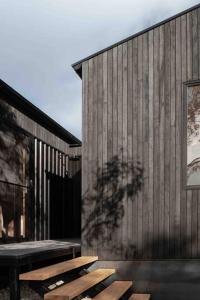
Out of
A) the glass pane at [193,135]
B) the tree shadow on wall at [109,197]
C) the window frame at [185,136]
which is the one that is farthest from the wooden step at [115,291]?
the glass pane at [193,135]

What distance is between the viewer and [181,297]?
29.4 feet

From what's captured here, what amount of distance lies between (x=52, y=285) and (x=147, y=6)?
13.5 m

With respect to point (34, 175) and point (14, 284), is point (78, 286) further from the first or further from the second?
point (34, 175)

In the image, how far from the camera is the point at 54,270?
24.3ft

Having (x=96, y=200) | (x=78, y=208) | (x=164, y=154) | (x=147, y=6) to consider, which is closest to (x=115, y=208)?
Result: (x=96, y=200)

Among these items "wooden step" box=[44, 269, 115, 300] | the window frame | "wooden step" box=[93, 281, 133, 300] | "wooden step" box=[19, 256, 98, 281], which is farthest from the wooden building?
the window frame

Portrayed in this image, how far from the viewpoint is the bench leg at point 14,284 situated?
7.18 meters

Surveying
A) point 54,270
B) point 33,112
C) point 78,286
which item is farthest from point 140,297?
point 33,112

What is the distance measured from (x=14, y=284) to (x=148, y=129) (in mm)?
3800

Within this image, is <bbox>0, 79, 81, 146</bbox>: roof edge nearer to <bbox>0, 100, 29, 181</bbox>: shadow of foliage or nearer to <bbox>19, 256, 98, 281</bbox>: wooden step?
<bbox>0, 100, 29, 181</bbox>: shadow of foliage

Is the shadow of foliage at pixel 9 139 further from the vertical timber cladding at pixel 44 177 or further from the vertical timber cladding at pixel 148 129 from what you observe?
the vertical timber cladding at pixel 148 129

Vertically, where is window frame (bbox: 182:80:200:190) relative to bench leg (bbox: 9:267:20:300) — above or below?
above

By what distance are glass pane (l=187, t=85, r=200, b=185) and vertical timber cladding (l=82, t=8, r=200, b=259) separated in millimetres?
139

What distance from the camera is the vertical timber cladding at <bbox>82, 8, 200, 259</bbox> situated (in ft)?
30.3
